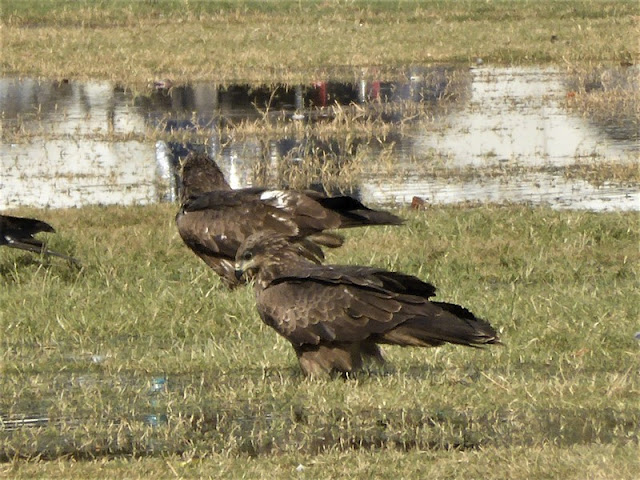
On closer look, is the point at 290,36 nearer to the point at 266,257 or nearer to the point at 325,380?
the point at 266,257

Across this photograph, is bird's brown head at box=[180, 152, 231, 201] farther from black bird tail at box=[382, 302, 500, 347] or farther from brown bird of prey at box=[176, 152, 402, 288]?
black bird tail at box=[382, 302, 500, 347]

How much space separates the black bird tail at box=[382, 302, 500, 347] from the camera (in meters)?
Result: 6.06

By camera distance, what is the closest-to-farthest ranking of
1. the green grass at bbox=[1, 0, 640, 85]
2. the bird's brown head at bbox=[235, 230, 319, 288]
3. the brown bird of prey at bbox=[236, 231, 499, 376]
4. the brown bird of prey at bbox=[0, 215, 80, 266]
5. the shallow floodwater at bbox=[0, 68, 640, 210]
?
the brown bird of prey at bbox=[236, 231, 499, 376], the bird's brown head at bbox=[235, 230, 319, 288], the brown bird of prey at bbox=[0, 215, 80, 266], the shallow floodwater at bbox=[0, 68, 640, 210], the green grass at bbox=[1, 0, 640, 85]

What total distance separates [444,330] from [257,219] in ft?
9.64

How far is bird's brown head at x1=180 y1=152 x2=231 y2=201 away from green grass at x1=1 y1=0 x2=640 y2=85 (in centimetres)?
1031

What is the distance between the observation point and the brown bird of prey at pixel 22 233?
8992mm

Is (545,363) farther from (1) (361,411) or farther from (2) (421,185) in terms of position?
(2) (421,185)

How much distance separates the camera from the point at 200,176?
978cm

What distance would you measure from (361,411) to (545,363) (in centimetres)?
138

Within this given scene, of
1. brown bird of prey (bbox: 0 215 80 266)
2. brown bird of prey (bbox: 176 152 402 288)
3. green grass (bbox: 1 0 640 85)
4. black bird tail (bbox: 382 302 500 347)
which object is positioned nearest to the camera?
black bird tail (bbox: 382 302 500 347)

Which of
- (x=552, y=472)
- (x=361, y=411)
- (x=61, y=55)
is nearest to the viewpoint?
(x=552, y=472)

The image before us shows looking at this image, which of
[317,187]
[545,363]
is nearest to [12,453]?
[545,363]

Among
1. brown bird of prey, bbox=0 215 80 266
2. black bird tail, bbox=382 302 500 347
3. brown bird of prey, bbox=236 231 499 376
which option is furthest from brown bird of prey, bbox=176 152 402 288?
black bird tail, bbox=382 302 500 347

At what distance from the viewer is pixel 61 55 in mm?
22078
